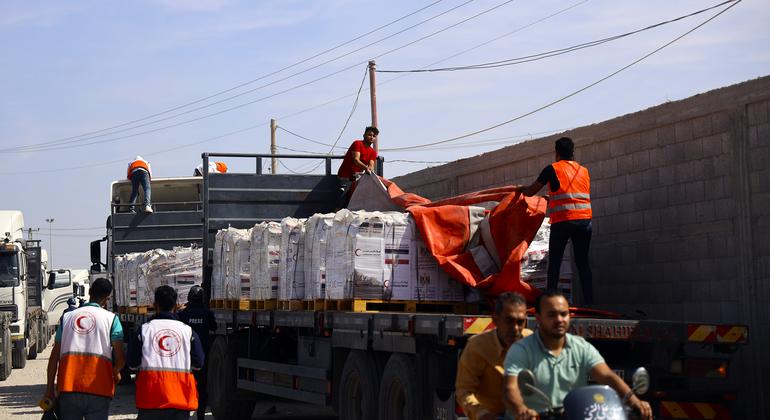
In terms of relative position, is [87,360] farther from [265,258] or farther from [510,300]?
[265,258]

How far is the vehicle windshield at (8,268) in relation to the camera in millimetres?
25641

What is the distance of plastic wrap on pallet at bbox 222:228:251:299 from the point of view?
14773 millimetres

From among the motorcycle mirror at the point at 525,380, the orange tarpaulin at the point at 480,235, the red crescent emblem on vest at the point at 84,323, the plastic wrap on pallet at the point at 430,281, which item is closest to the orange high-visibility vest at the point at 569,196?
the orange tarpaulin at the point at 480,235

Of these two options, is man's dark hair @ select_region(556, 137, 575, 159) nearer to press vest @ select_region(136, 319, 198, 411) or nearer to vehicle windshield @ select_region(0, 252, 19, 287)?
press vest @ select_region(136, 319, 198, 411)

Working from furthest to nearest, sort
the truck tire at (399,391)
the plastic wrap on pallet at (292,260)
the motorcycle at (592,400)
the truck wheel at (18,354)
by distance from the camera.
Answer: the truck wheel at (18,354)
the plastic wrap on pallet at (292,260)
the truck tire at (399,391)
the motorcycle at (592,400)

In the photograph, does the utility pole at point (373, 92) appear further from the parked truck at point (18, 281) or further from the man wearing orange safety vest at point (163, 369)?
the man wearing orange safety vest at point (163, 369)

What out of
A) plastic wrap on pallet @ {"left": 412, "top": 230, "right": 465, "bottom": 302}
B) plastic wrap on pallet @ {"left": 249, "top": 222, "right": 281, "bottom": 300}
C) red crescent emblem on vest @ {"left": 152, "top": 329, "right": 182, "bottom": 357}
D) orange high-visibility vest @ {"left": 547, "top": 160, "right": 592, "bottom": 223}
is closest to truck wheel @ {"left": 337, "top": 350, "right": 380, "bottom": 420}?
plastic wrap on pallet @ {"left": 412, "top": 230, "right": 465, "bottom": 302}

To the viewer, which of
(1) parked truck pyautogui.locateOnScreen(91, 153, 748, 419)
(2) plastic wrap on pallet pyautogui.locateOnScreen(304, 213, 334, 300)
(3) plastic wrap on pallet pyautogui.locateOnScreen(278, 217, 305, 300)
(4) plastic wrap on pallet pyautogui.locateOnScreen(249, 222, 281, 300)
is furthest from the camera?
(4) plastic wrap on pallet pyautogui.locateOnScreen(249, 222, 281, 300)

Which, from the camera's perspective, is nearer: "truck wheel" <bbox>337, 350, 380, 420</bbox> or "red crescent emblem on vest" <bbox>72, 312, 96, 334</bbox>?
"red crescent emblem on vest" <bbox>72, 312, 96, 334</bbox>

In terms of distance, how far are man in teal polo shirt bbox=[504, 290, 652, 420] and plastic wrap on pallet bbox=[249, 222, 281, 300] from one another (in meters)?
7.71

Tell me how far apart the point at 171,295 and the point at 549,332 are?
12.4 ft

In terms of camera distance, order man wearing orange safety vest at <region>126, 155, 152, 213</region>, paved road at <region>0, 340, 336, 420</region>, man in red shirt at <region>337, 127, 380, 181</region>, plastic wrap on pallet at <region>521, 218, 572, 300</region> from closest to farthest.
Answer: plastic wrap on pallet at <region>521, 218, 572, 300</region>
man in red shirt at <region>337, 127, 380, 181</region>
paved road at <region>0, 340, 336, 420</region>
man wearing orange safety vest at <region>126, 155, 152, 213</region>

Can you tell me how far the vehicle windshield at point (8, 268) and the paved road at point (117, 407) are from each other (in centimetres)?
213

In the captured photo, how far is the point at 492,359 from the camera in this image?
664cm
